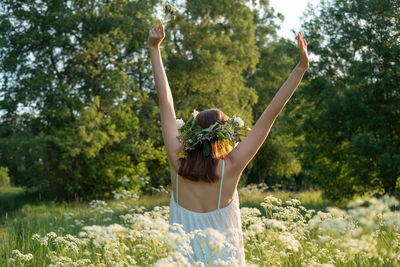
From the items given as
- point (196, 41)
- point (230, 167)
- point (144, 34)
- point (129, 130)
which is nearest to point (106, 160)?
point (129, 130)

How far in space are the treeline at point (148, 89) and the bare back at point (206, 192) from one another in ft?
28.1

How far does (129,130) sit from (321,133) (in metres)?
8.29

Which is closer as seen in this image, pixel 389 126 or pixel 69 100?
pixel 389 126

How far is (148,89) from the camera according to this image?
20.0m

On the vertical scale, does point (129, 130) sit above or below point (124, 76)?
below

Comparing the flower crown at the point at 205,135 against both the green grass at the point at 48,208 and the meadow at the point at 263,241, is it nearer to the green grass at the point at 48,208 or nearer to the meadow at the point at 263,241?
the meadow at the point at 263,241

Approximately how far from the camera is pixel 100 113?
15344 mm

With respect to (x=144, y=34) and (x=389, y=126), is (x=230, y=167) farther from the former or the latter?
(x=144, y=34)

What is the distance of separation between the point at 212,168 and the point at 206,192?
20cm

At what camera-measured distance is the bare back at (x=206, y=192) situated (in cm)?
264

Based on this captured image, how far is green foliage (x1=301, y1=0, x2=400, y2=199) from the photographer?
1195 cm

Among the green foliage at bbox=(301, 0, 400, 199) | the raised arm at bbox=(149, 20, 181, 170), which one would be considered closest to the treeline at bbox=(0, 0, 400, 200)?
the green foliage at bbox=(301, 0, 400, 199)

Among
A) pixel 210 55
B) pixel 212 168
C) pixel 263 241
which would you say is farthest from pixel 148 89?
pixel 212 168

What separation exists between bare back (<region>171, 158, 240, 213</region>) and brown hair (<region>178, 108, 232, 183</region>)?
0.05 m
